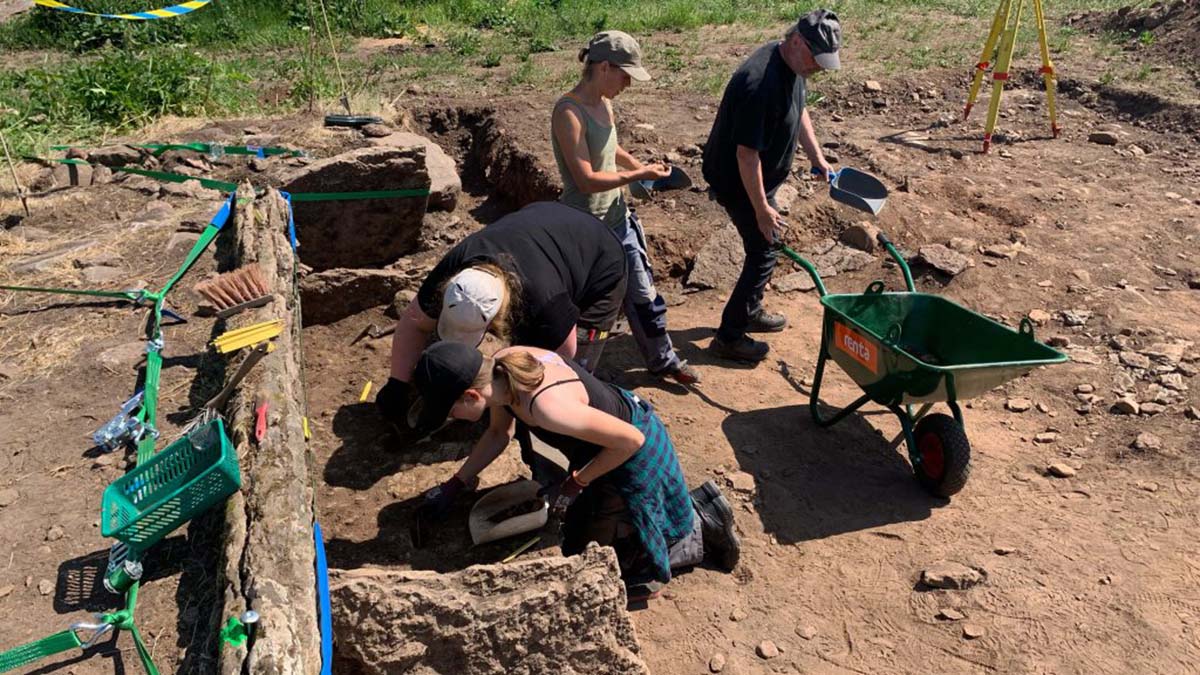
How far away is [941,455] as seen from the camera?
4.17 m

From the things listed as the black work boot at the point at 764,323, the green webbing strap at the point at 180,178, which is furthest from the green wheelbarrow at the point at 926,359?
the green webbing strap at the point at 180,178

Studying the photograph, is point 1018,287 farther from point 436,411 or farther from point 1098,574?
point 436,411

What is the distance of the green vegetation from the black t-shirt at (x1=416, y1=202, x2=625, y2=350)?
5.09 metres

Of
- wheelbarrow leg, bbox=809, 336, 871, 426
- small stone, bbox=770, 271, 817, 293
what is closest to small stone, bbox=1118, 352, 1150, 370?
wheelbarrow leg, bbox=809, 336, 871, 426

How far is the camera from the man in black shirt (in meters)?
4.43

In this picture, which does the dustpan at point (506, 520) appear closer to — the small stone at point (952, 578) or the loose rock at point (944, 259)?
the small stone at point (952, 578)

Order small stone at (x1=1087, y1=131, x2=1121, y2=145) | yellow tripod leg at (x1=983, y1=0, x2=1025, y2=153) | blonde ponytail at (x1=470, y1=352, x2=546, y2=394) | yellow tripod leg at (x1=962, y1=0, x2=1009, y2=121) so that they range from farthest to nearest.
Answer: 1. small stone at (x1=1087, y1=131, x2=1121, y2=145)
2. yellow tripod leg at (x1=962, y1=0, x2=1009, y2=121)
3. yellow tripod leg at (x1=983, y1=0, x2=1025, y2=153)
4. blonde ponytail at (x1=470, y1=352, x2=546, y2=394)

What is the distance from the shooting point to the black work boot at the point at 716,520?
376 cm

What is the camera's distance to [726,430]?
15.7 ft

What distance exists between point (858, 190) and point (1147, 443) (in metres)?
2.02

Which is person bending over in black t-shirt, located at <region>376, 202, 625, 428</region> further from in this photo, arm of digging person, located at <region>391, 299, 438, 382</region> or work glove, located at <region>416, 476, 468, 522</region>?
work glove, located at <region>416, 476, 468, 522</region>

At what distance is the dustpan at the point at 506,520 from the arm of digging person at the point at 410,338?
698 millimetres

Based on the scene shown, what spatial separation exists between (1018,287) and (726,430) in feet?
8.83

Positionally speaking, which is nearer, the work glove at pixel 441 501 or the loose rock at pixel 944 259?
the work glove at pixel 441 501
